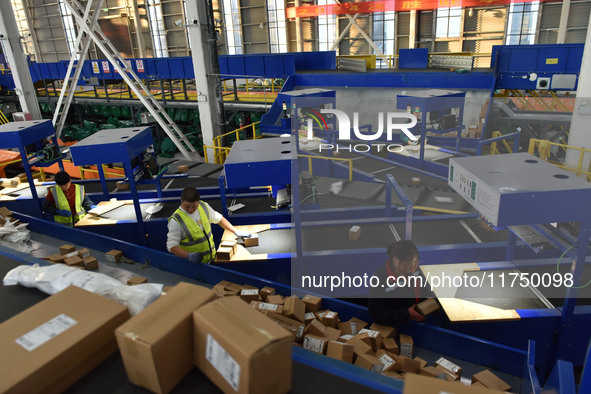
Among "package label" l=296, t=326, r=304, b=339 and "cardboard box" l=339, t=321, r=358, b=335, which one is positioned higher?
"package label" l=296, t=326, r=304, b=339

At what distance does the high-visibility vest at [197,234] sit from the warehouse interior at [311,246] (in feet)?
0.07

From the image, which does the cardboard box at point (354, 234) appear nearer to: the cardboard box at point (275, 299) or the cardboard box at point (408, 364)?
the cardboard box at point (275, 299)

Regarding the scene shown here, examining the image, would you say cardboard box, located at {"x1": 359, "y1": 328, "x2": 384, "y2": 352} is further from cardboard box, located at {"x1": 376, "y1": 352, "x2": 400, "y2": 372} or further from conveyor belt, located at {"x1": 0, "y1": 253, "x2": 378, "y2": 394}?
conveyor belt, located at {"x1": 0, "y1": 253, "x2": 378, "y2": 394}

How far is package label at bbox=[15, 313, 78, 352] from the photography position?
1436 millimetres

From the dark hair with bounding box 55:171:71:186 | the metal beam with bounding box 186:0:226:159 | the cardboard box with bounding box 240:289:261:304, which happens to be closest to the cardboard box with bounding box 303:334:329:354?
the cardboard box with bounding box 240:289:261:304

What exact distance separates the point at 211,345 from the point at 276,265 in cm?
Result: 347

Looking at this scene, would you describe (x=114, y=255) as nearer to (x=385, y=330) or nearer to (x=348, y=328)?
(x=348, y=328)

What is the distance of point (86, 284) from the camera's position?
187 cm

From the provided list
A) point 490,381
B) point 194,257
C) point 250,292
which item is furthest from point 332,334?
point 194,257

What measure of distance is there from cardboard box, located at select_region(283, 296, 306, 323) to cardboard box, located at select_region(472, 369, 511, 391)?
1.56 m

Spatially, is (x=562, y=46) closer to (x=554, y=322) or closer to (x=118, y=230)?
(x=554, y=322)

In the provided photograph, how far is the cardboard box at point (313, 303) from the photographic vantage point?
3.93 meters

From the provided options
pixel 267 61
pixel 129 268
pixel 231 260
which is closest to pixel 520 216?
pixel 231 260

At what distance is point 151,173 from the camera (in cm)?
663
